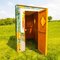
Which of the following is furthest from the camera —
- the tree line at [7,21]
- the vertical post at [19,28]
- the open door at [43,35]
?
the tree line at [7,21]

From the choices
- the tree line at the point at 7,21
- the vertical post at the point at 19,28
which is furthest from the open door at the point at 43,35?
the tree line at the point at 7,21

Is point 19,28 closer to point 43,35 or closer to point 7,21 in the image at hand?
point 43,35

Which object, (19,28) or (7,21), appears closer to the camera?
(19,28)

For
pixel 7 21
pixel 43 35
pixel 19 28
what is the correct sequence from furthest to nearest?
pixel 7 21 → pixel 19 28 → pixel 43 35

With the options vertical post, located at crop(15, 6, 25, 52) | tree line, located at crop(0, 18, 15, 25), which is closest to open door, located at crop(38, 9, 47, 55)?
vertical post, located at crop(15, 6, 25, 52)

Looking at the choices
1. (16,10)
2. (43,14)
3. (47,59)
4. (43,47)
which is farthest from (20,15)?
(47,59)

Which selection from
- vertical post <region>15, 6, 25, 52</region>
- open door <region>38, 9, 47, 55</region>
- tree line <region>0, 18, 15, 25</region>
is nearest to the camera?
open door <region>38, 9, 47, 55</region>

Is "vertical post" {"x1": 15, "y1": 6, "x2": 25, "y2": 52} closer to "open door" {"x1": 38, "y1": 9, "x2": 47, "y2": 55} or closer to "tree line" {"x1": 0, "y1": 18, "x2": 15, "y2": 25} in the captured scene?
"open door" {"x1": 38, "y1": 9, "x2": 47, "y2": 55}

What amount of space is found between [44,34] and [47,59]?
1.82m

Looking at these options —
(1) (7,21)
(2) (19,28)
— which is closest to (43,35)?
(2) (19,28)

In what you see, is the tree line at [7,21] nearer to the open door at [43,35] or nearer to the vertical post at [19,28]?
the vertical post at [19,28]

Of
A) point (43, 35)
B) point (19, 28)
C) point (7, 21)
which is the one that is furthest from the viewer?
point (7, 21)

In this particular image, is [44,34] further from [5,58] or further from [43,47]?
[5,58]

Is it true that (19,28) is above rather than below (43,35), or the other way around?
above
